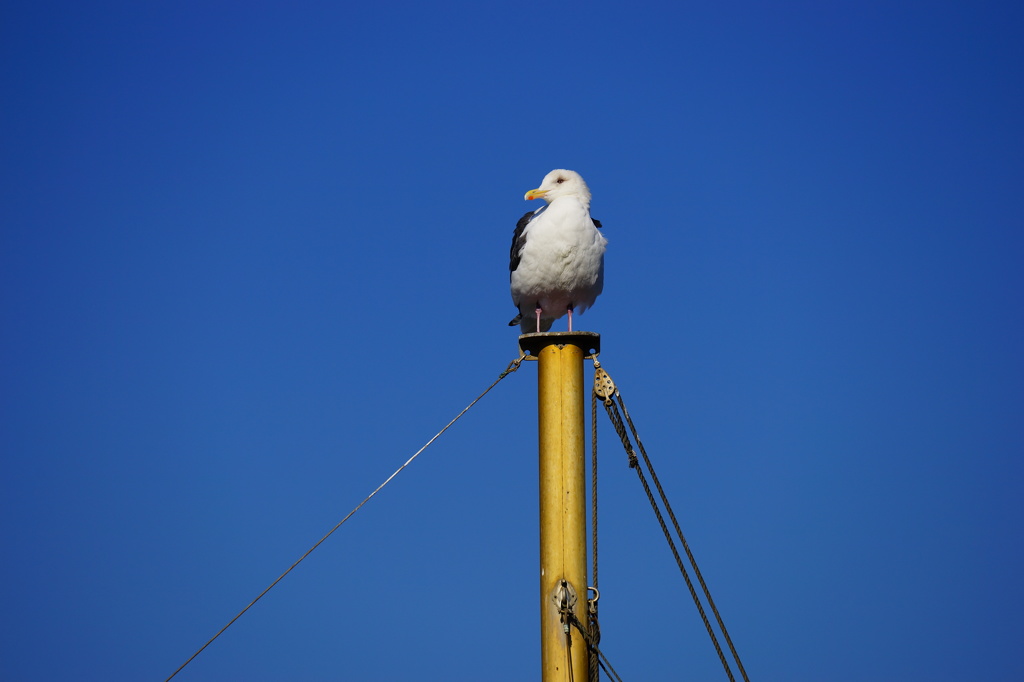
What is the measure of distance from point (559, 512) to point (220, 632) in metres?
2.82

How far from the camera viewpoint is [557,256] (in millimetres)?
10773

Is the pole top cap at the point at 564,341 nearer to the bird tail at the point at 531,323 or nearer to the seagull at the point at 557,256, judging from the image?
the seagull at the point at 557,256

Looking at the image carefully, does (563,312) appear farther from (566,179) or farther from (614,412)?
(614,412)

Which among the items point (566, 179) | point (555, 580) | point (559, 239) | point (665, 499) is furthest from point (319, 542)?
point (566, 179)

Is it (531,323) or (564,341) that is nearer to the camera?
(564,341)

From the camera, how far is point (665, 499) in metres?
7.77

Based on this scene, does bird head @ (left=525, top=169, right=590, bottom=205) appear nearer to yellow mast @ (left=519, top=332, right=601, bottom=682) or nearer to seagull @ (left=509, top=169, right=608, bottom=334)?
seagull @ (left=509, top=169, right=608, bottom=334)

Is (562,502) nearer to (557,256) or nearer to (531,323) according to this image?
(557,256)

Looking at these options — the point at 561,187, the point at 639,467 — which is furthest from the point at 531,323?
the point at 639,467

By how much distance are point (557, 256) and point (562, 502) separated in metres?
3.90

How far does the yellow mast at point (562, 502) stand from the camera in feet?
23.8

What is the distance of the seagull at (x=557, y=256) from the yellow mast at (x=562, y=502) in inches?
124

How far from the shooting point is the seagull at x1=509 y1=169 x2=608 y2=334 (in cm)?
1079

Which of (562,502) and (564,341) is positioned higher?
(564,341)
